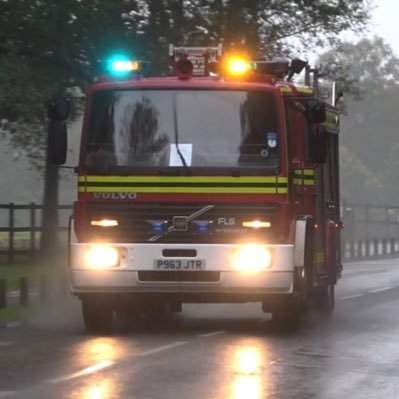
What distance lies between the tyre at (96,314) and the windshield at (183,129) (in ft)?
4.87

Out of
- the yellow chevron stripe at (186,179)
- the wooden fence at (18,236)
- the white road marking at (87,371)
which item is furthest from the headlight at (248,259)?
the wooden fence at (18,236)

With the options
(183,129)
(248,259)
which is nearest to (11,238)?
(183,129)

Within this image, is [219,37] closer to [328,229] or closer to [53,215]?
[53,215]

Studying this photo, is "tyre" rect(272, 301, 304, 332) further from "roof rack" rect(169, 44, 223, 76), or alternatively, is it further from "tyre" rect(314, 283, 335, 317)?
"roof rack" rect(169, 44, 223, 76)

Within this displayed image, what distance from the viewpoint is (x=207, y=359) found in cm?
1123

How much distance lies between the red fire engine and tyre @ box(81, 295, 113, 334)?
28 millimetres

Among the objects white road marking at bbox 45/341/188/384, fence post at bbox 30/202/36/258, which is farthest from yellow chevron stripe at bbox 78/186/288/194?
fence post at bbox 30/202/36/258

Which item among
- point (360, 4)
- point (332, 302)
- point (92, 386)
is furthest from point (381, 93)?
point (92, 386)

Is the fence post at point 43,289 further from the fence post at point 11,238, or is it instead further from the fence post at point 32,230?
the fence post at point 32,230

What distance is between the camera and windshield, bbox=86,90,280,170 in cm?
1320

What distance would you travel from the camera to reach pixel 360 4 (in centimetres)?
2998

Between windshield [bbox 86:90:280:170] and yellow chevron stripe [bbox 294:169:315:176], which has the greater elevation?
windshield [bbox 86:90:280:170]

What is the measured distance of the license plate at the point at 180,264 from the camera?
13109 mm

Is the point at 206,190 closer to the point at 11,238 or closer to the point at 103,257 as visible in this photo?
the point at 103,257
